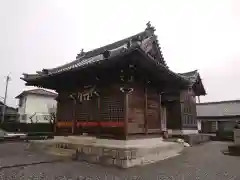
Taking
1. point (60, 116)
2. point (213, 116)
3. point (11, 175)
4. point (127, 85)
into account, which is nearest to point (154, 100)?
point (127, 85)

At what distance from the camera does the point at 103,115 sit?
10.8 metres

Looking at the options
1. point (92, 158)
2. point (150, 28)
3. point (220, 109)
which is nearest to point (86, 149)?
point (92, 158)

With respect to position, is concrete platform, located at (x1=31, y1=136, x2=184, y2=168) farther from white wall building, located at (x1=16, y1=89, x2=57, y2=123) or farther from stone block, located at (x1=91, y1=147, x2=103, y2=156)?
white wall building, located at (x1=16, y1=89, x2=57, y2=123)

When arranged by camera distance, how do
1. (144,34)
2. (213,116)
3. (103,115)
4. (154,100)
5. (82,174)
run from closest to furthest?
(82,174), (103,115), (154,100), (144,34), (213,116)

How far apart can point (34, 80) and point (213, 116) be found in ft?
108

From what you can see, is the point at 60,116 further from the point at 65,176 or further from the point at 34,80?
the point at 65,176

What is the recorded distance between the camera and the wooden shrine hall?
9.74 metres

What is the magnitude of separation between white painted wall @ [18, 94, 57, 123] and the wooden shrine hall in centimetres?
2597

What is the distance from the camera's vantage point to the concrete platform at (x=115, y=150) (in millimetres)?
8891

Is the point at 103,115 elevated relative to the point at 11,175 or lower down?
elevated

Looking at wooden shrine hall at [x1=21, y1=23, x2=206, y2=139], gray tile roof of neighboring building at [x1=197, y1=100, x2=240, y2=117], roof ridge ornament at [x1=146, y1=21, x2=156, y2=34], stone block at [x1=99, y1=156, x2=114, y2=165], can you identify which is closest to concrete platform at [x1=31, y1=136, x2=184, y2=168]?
stone block at [x1=99, y1=156, x2=114, y2=165]

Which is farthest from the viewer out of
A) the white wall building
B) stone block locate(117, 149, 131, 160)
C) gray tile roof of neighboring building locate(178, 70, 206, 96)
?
the white wall building

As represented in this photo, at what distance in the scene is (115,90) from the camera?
10.6 meters

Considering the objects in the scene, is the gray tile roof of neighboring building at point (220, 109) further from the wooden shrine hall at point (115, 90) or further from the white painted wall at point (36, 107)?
the white painted wall at point (36, 107)
